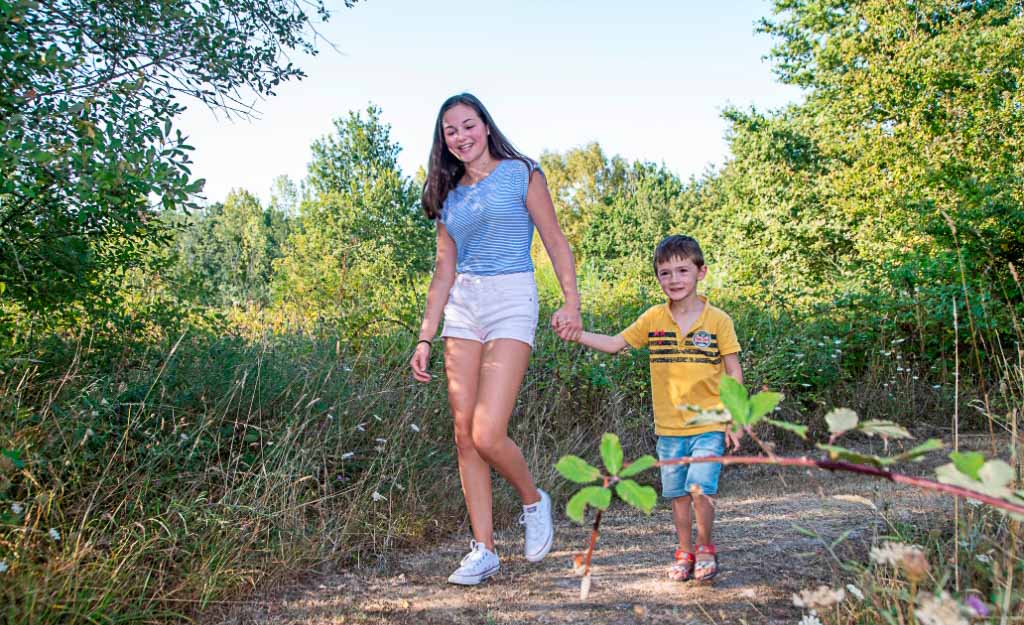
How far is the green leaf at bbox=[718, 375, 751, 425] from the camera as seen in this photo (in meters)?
0.96

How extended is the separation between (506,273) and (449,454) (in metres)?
1.57

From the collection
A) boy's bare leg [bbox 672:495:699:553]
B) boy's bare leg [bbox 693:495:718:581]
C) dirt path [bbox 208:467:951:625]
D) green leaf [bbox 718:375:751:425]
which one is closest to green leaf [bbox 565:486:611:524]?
green leaf [bbox 718:375:751:425]

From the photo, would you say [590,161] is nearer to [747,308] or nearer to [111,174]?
[747,308]

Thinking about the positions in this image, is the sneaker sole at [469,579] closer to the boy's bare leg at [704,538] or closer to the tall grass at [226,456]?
the tall grass at [226,456]

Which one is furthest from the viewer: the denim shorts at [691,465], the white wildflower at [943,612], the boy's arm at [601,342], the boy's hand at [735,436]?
the boy's arm at [601,342]

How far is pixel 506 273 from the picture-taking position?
10.5ft

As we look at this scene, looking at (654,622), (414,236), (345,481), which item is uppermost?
(414,236)

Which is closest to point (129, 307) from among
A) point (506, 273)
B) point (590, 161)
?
point (506, 273)

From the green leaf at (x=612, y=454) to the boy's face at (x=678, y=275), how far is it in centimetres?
226

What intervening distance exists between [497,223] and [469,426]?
0.89m

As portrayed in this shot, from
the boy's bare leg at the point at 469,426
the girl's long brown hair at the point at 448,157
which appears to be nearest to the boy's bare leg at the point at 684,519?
the boy's bare leg at the point at 469,426

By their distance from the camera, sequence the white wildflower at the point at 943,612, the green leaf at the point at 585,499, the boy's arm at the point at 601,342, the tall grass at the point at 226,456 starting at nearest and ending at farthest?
the green leaf at the point at 585,499 < the white wildflower at the point at 943,612 < the tall grass at the point at 226,456 < the boy's arm at the point at 601,342

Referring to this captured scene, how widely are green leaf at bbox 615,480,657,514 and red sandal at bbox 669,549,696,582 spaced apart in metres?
2.37

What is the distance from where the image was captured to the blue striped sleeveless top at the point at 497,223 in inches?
126
